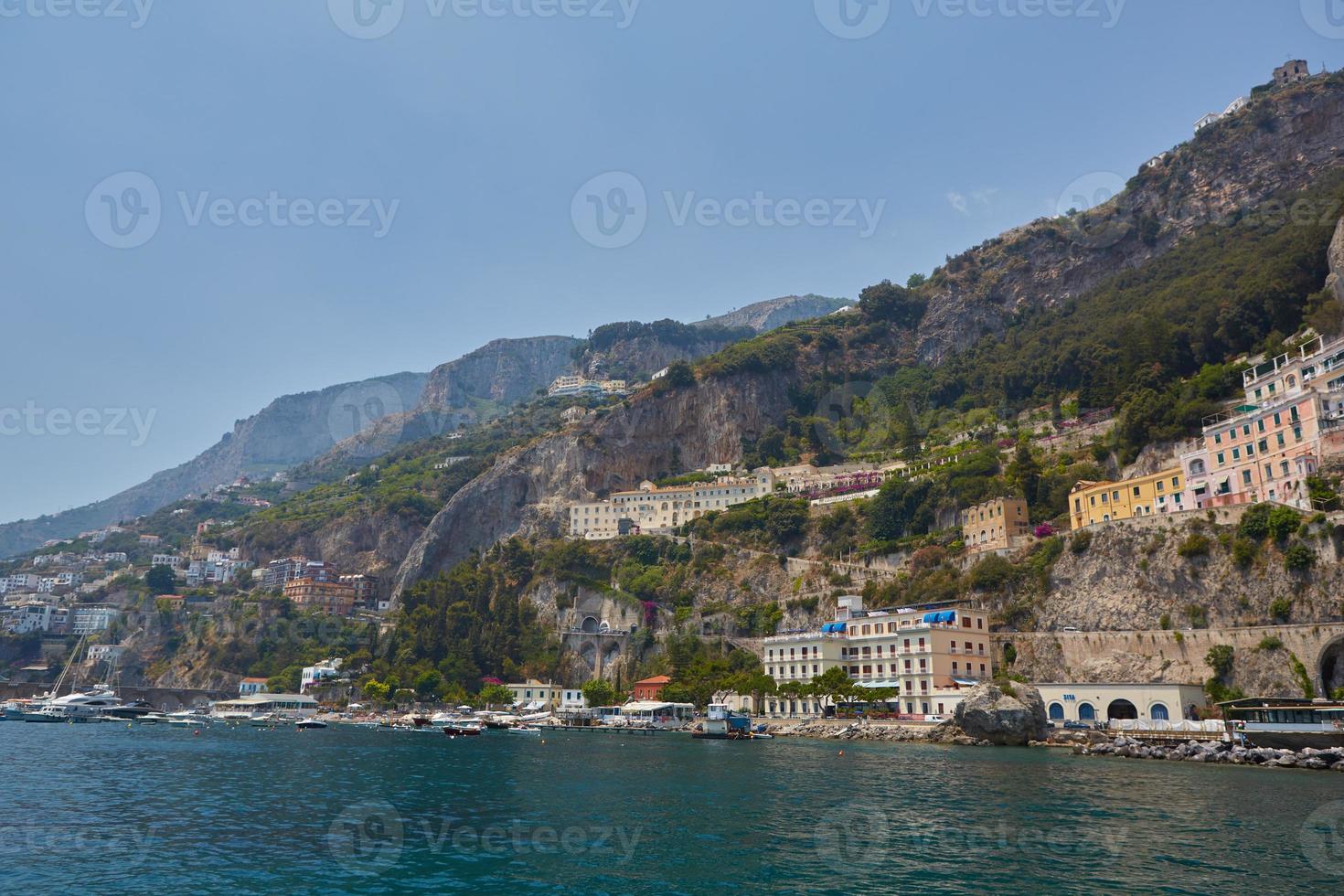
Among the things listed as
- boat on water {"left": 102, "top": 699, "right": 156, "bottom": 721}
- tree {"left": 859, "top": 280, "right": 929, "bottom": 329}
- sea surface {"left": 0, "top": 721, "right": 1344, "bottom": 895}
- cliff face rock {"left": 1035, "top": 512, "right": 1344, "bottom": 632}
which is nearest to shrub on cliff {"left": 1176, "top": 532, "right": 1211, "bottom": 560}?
cliff face rock {"left": 1035, "top": 512, "right": 1344, "bottom": 632}

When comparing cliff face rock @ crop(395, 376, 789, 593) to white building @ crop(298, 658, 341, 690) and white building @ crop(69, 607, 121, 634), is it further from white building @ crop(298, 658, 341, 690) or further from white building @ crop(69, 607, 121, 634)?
white building @ crop(69, 607, 121, 634)

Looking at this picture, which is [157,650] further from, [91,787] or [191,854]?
[191,854]

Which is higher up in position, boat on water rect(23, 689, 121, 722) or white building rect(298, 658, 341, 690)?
white building rect(298, 658, 341, 690)

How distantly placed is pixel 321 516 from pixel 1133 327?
13632 cm

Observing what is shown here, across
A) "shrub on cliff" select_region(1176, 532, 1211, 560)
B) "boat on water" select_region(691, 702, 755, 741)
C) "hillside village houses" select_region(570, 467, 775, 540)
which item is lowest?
"boat on water" select_region(691, 702, 755, 741)

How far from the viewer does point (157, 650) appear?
128 m

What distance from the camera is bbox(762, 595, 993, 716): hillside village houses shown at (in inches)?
2557

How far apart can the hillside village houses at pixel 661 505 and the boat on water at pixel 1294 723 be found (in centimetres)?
7153

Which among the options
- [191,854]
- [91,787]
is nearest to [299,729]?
[91,787]

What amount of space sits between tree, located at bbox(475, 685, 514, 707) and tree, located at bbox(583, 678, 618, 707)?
9338mm

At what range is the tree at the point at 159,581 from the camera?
477 ft

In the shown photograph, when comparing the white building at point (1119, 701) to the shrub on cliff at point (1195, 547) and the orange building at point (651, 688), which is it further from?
the orange building at point (651, 688)
